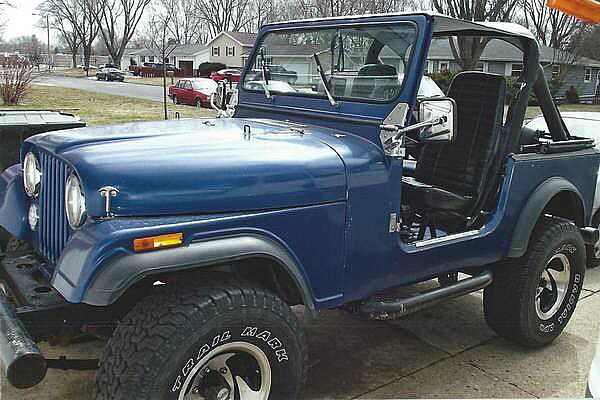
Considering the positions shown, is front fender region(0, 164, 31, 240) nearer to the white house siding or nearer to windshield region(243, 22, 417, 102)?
windshield region(243, 22, 417, 102)

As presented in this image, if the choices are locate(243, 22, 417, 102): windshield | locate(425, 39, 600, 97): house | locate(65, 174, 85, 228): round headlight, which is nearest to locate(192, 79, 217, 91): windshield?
locate(425, 39, 600, 97): house

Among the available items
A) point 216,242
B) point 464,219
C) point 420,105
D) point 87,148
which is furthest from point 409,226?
point 87,148

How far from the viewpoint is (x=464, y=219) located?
397 centimetres

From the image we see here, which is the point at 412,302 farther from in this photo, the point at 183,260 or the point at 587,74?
the point at 587,74

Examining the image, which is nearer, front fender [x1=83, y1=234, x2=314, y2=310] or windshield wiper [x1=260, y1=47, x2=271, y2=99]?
front fender [x1=83, y1=234, x2=314, y2=310]

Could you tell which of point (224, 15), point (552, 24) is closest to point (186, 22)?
point (224, 15)

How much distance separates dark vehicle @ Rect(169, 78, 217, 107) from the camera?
85.8ft

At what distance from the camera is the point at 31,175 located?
319cm

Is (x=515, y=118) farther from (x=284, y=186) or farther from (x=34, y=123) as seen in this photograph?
(x=34, y=123)

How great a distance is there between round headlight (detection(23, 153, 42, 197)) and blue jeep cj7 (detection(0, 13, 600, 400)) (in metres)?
0.01

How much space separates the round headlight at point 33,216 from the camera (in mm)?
3115

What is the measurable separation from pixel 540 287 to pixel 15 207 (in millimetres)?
3304

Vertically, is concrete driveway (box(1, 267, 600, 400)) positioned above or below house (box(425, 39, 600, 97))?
below

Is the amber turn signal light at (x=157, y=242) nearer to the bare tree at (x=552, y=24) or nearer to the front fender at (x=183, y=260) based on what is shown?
the front fender at (x=183, y=260)
